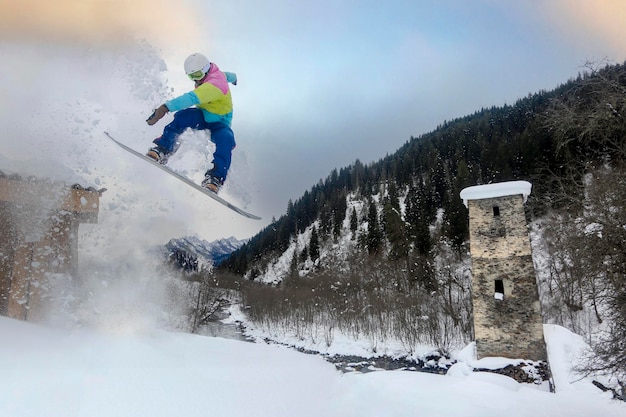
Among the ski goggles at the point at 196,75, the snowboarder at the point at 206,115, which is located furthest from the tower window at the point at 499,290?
the ski goggles at the point at 196,75

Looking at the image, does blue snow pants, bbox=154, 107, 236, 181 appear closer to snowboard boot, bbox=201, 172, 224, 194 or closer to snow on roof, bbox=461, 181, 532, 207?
snowboard boot, bbox=201, 172, 224, 194

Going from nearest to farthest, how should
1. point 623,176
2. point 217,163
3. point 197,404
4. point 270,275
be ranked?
point 197,404
point 623,176
point 217,163
point 270,275

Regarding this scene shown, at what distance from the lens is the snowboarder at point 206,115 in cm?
547

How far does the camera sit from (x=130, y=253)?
8938mm

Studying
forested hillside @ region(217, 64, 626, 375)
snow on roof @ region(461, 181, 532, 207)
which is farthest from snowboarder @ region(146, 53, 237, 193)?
snow on roof @ region(461, 181, 532, 207)

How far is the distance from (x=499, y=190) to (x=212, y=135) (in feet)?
45.3

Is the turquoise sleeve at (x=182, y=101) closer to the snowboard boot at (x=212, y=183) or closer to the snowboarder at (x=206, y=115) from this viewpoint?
the snowboarder at (x=206, y=115)

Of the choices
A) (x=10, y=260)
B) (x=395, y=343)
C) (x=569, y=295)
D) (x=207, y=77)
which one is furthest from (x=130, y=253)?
(x=569, y=295)

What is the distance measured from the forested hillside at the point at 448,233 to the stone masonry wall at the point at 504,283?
162 cm

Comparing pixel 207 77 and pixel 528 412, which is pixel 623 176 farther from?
pixel 207 77

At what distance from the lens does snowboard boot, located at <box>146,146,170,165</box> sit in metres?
6.36

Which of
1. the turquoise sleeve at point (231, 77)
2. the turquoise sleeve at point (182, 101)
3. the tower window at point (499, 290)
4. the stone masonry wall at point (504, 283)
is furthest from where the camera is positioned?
the tower window at point (499, 290)

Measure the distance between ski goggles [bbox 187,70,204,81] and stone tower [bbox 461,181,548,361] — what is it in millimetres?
13962

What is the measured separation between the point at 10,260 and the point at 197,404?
9004 mm
